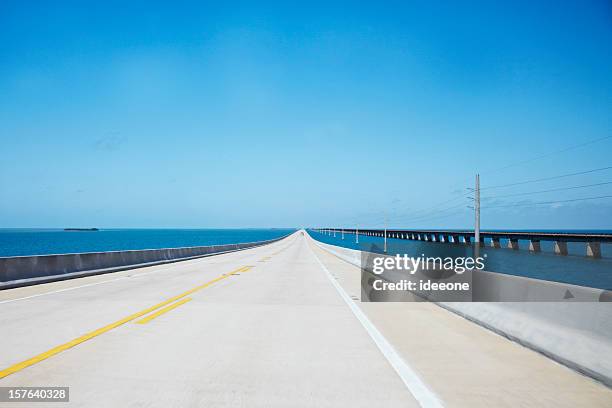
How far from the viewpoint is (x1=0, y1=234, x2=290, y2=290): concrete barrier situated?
1579 centimetres

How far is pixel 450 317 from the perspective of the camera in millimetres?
10922

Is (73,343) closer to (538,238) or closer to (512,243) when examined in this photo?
(538,238)

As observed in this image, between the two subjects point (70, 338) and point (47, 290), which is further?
point (47, 290)

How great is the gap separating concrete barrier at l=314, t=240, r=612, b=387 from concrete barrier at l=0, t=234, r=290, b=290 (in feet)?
45.1

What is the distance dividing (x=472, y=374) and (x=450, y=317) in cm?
486

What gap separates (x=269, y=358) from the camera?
22.5 feet

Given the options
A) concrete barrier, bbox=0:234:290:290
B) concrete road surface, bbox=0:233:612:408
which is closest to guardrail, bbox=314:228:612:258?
concrete barrier, bbox=0:234:290:290

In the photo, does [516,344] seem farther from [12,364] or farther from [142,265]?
[142,265]

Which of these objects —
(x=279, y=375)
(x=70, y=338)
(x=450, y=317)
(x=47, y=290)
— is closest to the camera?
(x=279, y=375)

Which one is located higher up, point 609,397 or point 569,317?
point 569,317

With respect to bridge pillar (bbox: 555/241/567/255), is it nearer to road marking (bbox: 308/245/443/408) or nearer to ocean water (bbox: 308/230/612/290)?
ocean water (bbox: 308/230/612/290)

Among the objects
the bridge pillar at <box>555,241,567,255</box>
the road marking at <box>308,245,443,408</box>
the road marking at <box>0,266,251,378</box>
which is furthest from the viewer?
the bridge pillar at <box>555,241,567,255</box>

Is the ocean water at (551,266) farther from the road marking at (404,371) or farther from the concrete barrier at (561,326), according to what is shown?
the concrete barrier at (561,326)

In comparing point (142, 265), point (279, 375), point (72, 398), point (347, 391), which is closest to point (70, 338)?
point (72, 398)
